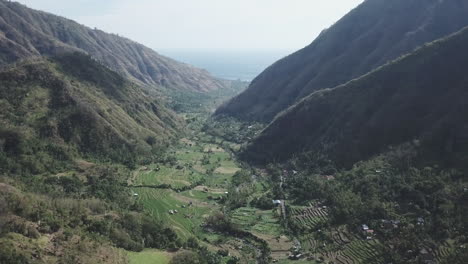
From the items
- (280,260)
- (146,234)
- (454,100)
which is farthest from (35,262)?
(454,100)

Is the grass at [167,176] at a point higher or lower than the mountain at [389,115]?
lower

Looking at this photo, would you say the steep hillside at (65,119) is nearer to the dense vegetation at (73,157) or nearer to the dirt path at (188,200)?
the dense vegetation at (73,157)

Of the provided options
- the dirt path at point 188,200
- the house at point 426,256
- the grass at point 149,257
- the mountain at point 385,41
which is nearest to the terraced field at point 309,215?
the house at point 426,256

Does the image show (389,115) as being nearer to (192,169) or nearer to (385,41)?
(192,169)

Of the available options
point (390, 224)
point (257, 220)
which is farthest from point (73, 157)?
point (390, 224)

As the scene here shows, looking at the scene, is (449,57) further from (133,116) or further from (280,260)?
(133,116)

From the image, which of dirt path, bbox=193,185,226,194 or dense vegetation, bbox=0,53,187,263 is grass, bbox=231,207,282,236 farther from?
dense vegetation, bbox=0,53,187,263

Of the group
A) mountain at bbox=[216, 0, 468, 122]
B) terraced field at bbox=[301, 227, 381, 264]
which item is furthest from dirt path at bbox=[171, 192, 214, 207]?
mountain at bbox=[216, 0, 468, 122]
